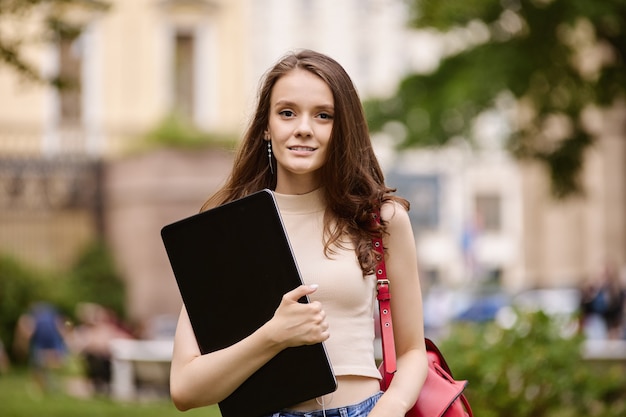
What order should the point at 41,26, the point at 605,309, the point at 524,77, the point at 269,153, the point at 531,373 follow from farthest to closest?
1. the point at 605,309
2. the point at 524,77
3. the point at 41,26
4. the point at 531,373
5. the point at 269,153

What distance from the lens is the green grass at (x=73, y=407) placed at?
16.2 metres

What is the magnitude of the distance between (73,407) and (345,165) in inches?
585

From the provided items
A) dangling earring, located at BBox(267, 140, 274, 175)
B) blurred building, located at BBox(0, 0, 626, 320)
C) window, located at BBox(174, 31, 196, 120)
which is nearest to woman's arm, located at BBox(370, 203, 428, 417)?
dangling earring, located at BBox(267, 140, 274, 175)

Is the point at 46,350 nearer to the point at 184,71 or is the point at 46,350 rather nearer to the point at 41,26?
the point at 41,26

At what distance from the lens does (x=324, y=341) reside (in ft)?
11.2

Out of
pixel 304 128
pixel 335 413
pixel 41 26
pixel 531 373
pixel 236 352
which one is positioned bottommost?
pixel 531 373

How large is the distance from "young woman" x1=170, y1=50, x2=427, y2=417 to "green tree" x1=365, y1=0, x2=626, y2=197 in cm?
1261

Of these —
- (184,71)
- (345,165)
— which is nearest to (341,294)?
(345,165)

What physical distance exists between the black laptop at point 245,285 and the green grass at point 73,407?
11.8 metres

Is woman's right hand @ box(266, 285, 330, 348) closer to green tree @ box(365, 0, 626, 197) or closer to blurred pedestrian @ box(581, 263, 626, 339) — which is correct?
green tree @ box(365, 0, 626, 197)

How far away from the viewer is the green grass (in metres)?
16.2

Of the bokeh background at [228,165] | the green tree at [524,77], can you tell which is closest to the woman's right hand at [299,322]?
the bokeh background at [228,165]

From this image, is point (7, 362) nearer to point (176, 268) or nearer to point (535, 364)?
point (535, 364)

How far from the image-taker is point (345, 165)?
3615 mm
